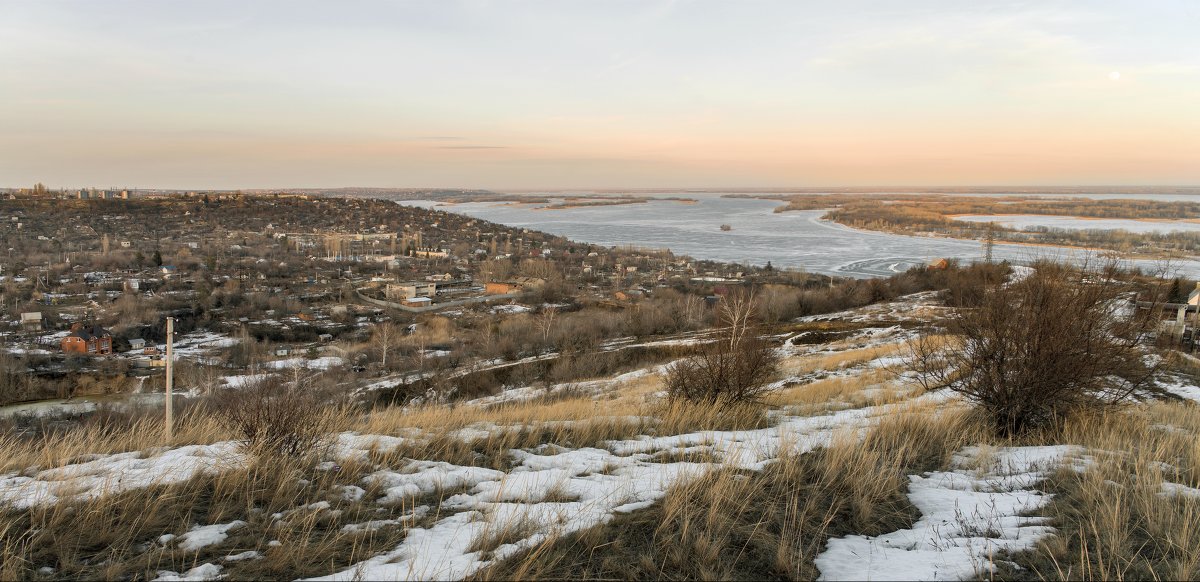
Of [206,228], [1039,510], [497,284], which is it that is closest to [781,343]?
[1039,510]

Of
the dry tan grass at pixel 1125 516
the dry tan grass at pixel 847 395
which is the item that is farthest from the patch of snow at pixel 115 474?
the dry tan grass at pixel 847 395

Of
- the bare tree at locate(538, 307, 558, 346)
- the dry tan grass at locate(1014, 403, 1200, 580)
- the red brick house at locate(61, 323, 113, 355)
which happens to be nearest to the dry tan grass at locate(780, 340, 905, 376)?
the dry tan grass at locate(1014, 403, 1200, 580)

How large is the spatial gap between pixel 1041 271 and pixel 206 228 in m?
101

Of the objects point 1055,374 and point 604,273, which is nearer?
point 1055,374

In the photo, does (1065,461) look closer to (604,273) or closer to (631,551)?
(631,551)

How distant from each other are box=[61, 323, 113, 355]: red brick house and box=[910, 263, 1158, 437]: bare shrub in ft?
121

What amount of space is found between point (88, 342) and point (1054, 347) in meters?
38.0

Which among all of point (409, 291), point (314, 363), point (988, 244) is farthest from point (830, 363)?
point (409, 291)

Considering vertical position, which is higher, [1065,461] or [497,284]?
[1065,461]

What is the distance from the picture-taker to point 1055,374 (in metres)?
5.21

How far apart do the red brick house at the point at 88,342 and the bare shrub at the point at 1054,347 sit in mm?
37032

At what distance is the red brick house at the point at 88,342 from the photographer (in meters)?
29.5

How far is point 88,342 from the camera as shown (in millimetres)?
29859

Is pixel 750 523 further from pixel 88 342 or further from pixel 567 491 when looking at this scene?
pixel 88 342
